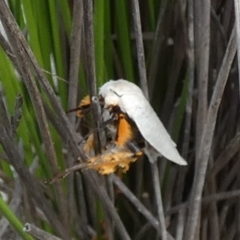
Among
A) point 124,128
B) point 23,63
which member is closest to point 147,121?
point 124,128

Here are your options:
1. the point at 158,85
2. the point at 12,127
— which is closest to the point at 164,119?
the point at 158,85

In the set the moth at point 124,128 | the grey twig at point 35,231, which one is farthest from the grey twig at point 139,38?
the grey twig at point 35,231

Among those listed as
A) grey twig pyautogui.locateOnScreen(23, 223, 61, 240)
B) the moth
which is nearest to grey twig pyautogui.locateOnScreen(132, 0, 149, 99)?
the moth

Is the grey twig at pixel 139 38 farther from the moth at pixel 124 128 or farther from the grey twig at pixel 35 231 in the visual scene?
the grey twig at pixel 35 231

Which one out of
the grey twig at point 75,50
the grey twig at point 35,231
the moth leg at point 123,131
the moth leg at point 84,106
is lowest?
the grey twig at point 35,231

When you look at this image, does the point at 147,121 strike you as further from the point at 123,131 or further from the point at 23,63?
the point at 23,63

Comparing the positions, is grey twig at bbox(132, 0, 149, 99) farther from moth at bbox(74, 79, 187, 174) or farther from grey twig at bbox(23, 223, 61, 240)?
grey twig at bbox(23, 223, 61, 240)

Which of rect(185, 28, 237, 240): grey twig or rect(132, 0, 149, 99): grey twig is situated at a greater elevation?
rect(132, 0, 149, 99): grey twig

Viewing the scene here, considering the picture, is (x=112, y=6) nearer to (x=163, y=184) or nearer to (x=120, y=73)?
(x=120, y=73)
